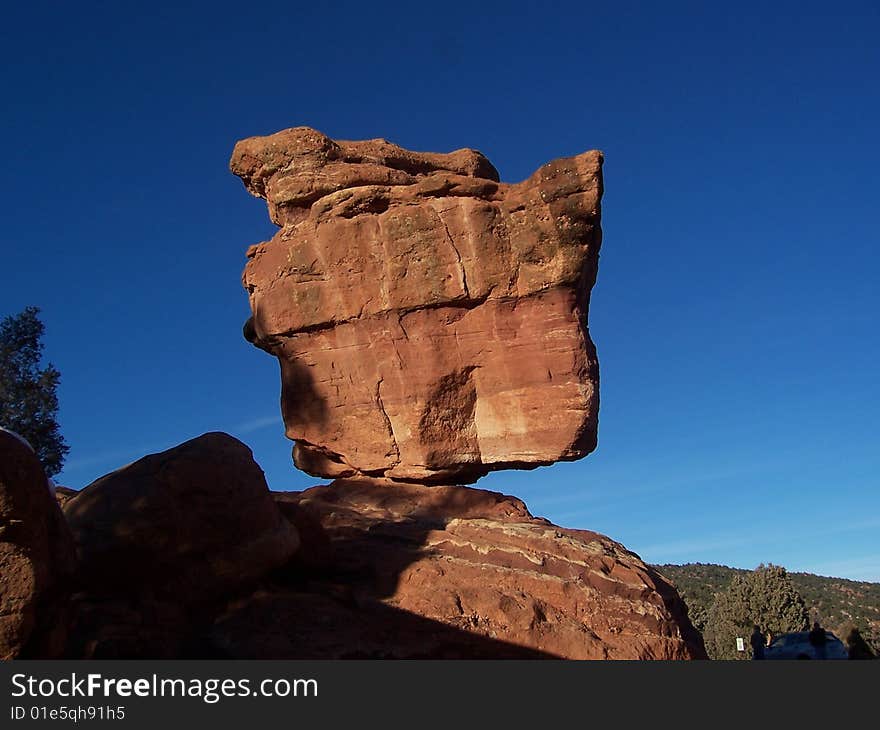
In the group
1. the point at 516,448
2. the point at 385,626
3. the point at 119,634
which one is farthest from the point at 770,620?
the point at 119,634

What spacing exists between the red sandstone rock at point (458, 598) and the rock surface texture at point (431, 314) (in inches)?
63.2

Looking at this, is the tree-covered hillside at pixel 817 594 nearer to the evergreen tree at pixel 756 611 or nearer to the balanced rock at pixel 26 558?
the evergreen tree at pixel 756 611

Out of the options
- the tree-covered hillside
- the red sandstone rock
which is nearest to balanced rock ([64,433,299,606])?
the red sandstone rock

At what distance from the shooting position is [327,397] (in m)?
17.9

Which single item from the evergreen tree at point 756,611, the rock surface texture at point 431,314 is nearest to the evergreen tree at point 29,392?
the rock surface texture at point 431,314

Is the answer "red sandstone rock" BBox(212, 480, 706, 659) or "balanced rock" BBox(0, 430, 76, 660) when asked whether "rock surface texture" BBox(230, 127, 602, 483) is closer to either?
"red sandstone rock" BBox(212, 480, 706, 659)

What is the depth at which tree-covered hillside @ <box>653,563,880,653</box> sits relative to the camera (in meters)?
62.6

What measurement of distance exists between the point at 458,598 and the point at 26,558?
656 cm

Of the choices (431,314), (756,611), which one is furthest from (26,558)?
(756,611)

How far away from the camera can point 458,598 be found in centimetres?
1291

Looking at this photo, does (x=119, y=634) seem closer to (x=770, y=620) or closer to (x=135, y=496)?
(x=135, y=496)

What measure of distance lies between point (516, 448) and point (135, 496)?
25.6ft

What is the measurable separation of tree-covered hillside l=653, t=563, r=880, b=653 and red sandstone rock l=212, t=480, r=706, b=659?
43696 millimetres

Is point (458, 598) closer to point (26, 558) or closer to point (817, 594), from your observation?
point (26, 558)
